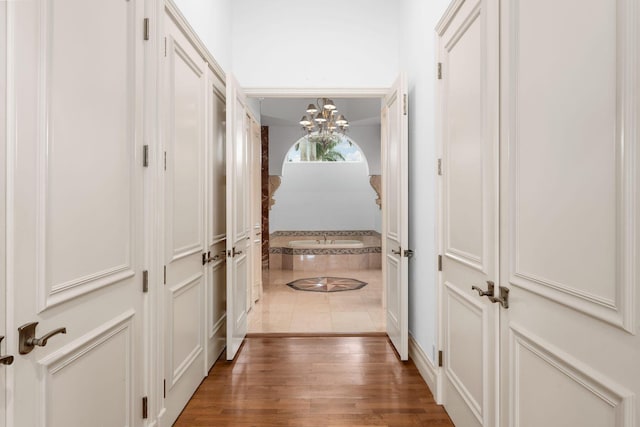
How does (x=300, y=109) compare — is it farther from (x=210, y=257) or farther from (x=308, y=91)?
(x=210, y=257)

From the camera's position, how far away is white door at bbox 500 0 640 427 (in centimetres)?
104

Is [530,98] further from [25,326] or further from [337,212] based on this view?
[337,212]

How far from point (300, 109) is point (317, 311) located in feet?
16.5

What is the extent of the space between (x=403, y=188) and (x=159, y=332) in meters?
2.14

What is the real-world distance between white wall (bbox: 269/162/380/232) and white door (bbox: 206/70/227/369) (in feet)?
22.1

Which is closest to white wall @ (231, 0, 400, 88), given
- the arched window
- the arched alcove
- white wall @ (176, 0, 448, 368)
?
white wall @ (176, 0, 448, 368)

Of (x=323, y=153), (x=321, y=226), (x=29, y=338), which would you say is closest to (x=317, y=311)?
(x=29, y=338)

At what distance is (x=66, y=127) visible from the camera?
1.42 metres

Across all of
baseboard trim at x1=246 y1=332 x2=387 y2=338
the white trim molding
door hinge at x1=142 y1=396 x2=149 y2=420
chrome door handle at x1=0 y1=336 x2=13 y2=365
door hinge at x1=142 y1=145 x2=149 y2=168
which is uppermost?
the white trim molding

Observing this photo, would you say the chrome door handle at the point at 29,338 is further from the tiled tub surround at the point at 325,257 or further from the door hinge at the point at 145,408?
the tiled tub surround at the point at 325,257

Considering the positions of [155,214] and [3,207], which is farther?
[155,214]

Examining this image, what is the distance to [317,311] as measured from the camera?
504 cm

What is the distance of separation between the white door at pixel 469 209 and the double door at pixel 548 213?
11mm

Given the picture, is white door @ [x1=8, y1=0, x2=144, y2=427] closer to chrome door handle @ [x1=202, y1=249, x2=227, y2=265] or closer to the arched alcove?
chrome door handle @ [x1=202, y1=249, x2=227, y2=265]
